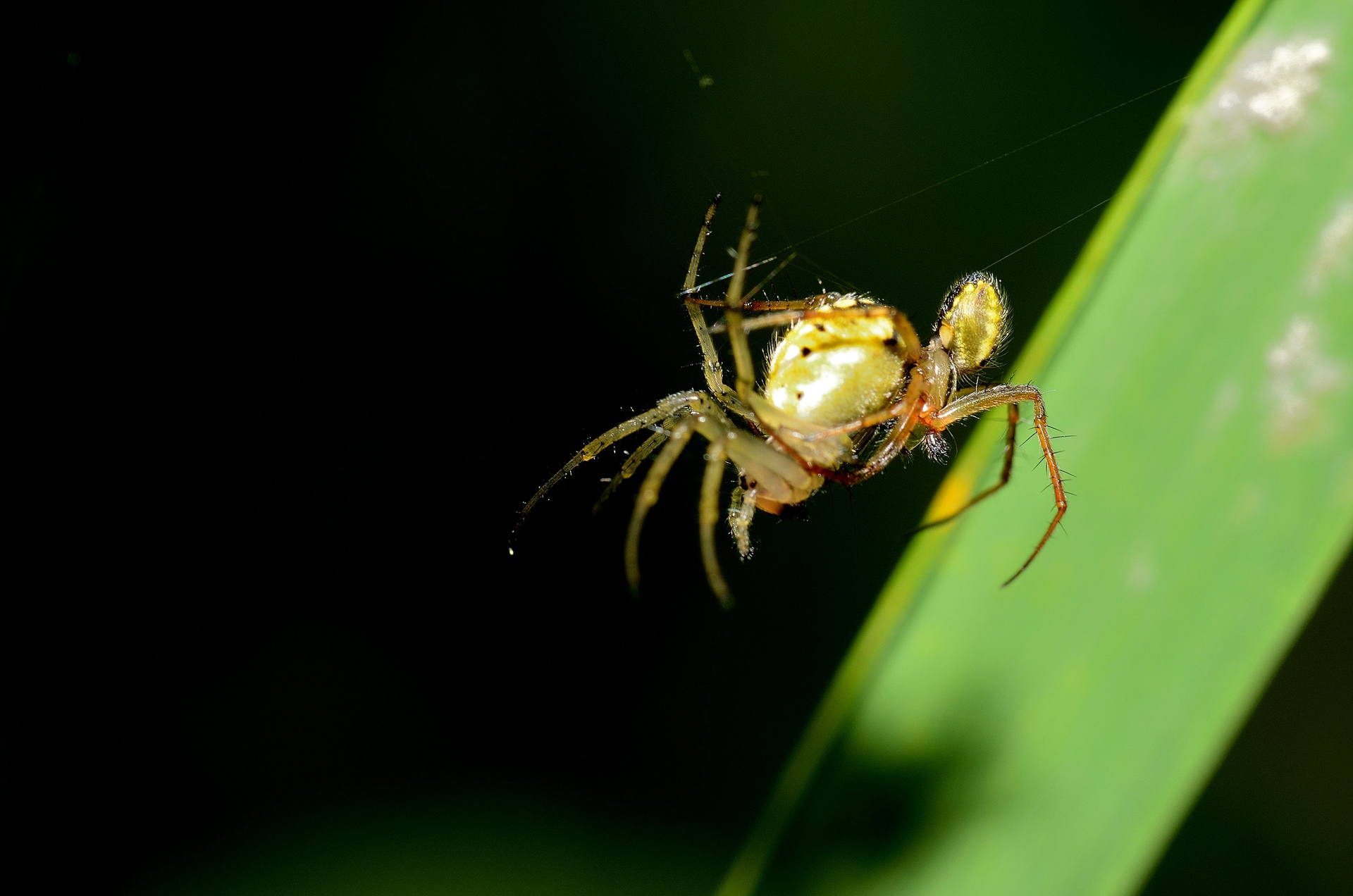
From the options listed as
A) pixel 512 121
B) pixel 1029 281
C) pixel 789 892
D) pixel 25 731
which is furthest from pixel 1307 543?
pixel 25 731

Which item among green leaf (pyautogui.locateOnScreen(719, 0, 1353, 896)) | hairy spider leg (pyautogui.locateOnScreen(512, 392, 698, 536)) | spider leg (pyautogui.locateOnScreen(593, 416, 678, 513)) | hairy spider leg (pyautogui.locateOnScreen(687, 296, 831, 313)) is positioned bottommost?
green leaf (pyautogui.locateOnScreen(719, 0, 1353, 896))

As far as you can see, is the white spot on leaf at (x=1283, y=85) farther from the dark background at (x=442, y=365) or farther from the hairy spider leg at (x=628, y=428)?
the dark background at (x=442, y=365)

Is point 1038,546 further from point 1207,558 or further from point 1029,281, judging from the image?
point 1029,281

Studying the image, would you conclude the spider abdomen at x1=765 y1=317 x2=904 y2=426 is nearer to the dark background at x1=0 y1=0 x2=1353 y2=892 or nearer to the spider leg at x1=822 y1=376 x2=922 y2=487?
the spider leg at x1=822 y1=376 x2=922 y2=487

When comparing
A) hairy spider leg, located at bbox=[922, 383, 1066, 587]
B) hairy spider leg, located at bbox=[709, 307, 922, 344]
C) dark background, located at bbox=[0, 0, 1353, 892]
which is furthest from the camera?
dark background, located at bbox=[0, 0, 1353, 892]

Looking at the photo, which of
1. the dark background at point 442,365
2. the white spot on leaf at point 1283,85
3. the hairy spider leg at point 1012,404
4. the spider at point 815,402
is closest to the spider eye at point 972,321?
the spider at point 815,402

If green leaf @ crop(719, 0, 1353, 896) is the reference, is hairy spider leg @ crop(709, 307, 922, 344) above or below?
above

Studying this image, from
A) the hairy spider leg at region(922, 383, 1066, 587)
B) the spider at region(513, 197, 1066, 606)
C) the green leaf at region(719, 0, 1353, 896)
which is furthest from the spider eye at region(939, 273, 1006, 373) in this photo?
the green leaf at region(719, 0, 1353, 896)
